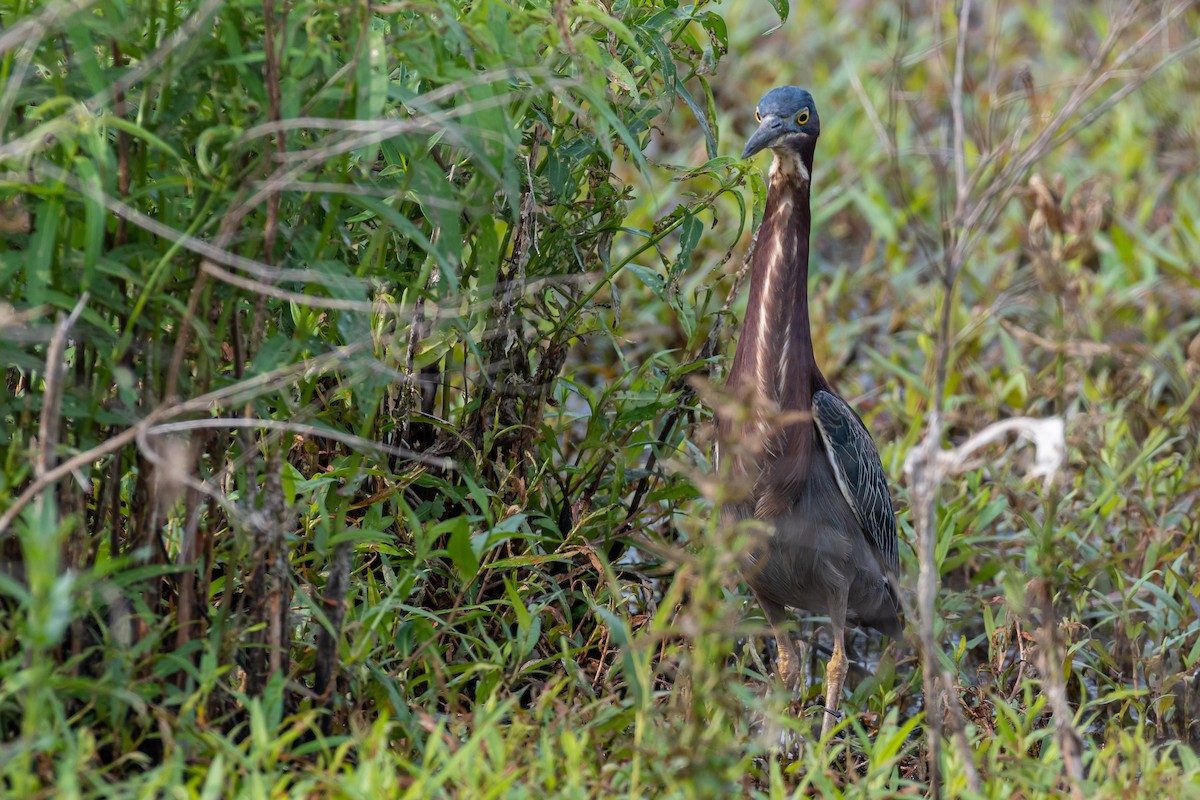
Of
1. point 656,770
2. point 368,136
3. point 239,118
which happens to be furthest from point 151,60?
point 656,770

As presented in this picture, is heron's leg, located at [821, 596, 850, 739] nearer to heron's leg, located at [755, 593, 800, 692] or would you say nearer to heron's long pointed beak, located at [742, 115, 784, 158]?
heron's leg, located at [755, 593, 800, 692]

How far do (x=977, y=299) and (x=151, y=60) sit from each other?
481cm

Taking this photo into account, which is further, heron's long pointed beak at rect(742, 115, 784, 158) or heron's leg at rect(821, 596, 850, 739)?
heron's leg at rect(821, 596, 850, 739)

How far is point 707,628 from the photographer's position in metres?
2.37

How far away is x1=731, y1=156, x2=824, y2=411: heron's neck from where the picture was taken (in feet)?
13.1

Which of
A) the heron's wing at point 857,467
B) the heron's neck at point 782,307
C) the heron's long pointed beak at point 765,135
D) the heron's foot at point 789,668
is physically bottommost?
the heron's foot at point 789,668

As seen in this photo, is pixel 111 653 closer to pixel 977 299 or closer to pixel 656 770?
pixel 656 770

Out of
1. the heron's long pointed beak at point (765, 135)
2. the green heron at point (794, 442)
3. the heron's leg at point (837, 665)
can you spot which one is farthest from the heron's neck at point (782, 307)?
the heron's leg at point (837, 665)

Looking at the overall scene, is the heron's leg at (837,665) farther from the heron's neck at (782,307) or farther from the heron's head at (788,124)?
the heron's head at (788,124)

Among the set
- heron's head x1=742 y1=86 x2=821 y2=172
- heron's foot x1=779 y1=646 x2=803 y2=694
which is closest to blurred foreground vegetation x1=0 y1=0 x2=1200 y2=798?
heron's foot x1=779 y1=646 x2=803 y2=694

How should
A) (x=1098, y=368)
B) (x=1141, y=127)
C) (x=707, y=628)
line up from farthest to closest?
(x=1141, y=127)
(x=1098, y=368)
(x=707, y=628)

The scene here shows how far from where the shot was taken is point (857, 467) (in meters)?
4.14

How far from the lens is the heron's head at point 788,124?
405cm

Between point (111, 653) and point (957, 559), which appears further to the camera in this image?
point (957, 559)
